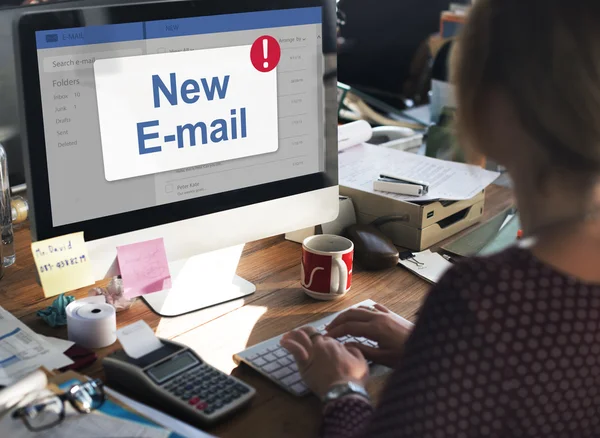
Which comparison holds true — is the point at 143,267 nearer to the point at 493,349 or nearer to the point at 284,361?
the point at 284,361

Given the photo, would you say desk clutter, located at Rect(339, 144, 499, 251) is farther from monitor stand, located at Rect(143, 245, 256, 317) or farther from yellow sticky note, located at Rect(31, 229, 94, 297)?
yellow sticky note, located at Rect(31, 229, 94, 297)

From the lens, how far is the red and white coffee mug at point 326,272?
4.25 ft

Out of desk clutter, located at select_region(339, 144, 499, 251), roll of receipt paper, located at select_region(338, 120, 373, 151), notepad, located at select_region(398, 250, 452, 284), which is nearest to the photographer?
notepad, located at select_region(398, 250, 452, 284)

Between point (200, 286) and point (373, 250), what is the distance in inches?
13.1

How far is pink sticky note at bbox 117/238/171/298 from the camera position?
1.19m

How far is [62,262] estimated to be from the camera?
1.12 m

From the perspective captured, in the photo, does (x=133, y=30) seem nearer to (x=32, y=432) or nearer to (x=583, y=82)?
(x=32, y=432)

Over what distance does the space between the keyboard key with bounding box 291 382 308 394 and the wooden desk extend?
0.01 metres

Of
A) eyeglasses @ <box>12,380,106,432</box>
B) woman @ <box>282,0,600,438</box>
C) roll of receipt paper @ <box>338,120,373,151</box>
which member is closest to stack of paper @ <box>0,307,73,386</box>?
eyeglasses @ <box>12,380,106,432</box>

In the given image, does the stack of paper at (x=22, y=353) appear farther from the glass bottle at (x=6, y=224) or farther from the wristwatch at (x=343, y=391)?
the wristwatch at (x=343, y=391)

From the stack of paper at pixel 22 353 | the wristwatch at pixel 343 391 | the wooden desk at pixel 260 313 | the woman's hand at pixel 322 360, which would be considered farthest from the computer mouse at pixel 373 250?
the stack of paper at pixel 22 353

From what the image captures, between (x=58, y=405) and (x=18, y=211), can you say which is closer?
(x=58, y=405)

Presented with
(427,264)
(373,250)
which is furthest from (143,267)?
(427,264)

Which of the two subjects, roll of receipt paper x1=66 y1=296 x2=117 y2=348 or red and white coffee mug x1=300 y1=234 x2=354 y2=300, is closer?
roll of receipt paper x1=66 y1=296 x2=117 y2=348
